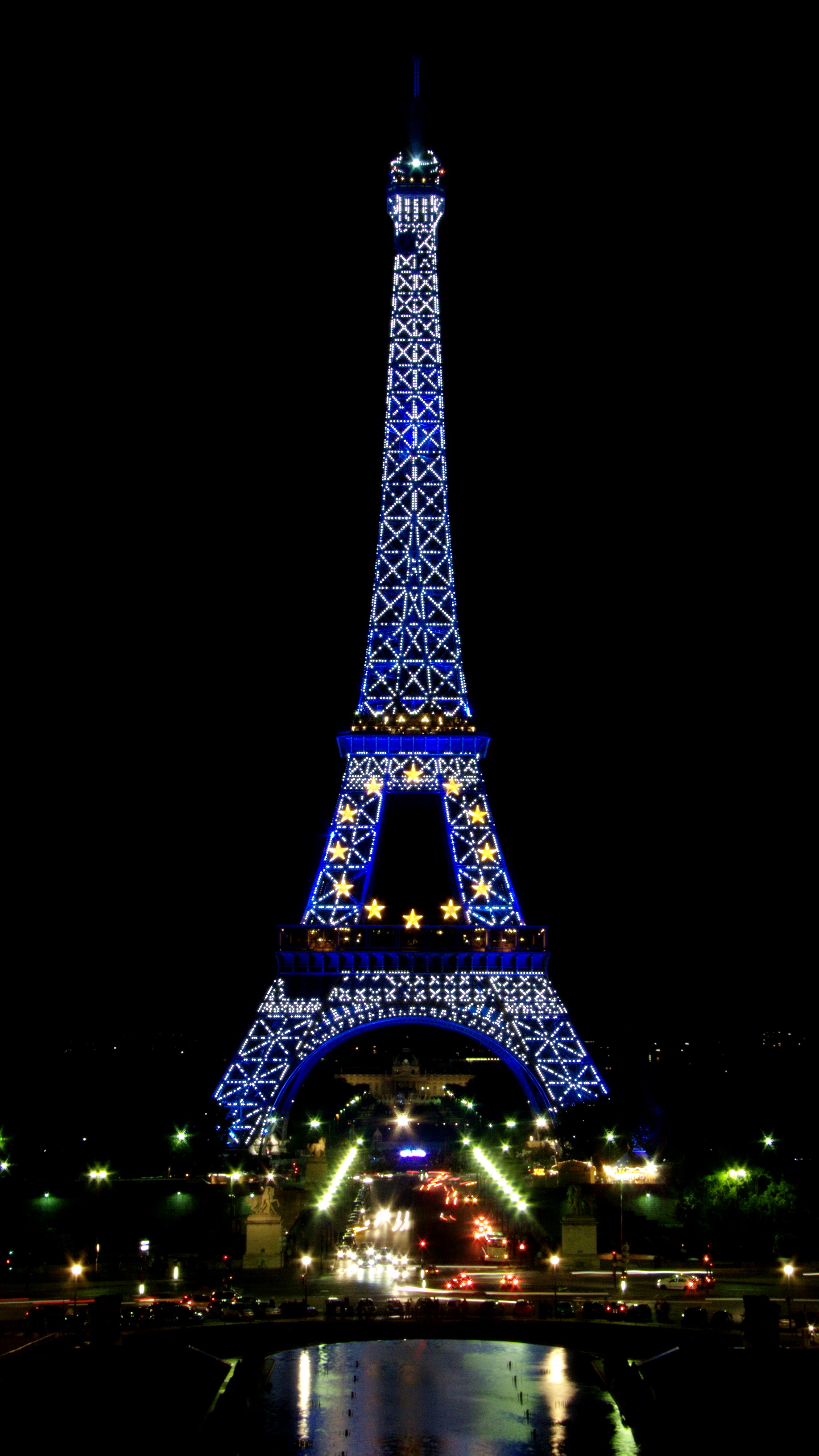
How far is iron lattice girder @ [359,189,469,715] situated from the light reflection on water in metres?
45.1

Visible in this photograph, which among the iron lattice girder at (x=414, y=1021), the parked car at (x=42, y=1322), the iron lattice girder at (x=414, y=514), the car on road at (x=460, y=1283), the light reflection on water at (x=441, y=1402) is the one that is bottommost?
the light reflection on water at (x=441, y=1402)

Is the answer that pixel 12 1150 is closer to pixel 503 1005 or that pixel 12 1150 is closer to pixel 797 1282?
pixel 503 1005

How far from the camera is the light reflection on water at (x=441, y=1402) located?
29344mm

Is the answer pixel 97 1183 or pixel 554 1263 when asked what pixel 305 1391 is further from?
pixel 97 1183

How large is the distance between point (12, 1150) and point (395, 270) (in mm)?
50273

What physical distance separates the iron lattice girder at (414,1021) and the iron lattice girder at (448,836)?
10.8 ft

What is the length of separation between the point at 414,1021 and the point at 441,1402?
42.9m

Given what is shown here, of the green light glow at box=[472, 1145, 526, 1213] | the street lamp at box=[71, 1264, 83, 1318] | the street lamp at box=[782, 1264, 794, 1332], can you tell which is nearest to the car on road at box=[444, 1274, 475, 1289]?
the street lamp at box=[782, 1264, 794, 1332]

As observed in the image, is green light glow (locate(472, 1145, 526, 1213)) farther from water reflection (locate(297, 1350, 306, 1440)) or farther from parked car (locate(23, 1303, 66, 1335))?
parked car (locate(23, 1303, 66, 1335))

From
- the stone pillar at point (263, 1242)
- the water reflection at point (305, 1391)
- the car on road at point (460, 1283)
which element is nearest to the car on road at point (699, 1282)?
the car on road at point (460, 1283)

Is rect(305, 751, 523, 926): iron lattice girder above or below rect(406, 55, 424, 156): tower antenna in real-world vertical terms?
below

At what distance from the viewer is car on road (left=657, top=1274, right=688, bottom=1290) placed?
151 feet

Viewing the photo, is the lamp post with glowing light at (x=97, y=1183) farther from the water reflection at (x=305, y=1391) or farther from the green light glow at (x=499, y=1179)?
the water reflection at (x=305, y=1391)

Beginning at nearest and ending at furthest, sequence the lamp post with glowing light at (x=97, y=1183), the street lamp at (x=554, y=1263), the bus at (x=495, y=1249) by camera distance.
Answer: the street lamp at (x=554, y=1263), the lamp post with glowing light at (x=97, y=1183), the bus at (x=495, y=1249)
